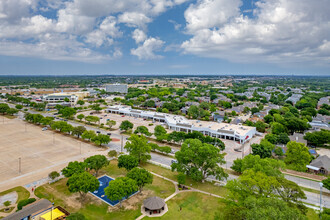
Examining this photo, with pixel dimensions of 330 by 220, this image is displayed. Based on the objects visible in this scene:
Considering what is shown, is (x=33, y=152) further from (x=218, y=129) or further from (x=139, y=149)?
(x=218, y=129)

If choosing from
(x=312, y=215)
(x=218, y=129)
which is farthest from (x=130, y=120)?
(x=312, y=215)

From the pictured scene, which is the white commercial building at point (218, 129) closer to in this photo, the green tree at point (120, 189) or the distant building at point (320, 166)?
the distant building at point (320, 166)

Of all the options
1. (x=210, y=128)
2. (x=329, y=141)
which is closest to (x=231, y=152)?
(x=210, y=128)

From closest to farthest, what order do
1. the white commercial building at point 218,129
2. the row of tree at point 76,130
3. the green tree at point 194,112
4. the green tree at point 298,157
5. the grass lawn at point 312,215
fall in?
the grass lawn at point 312,215 → the green tree at point 298,157 → the row of tree at point 76,130 → the white commercial building at point 218,129 → the green tree at point 194,112

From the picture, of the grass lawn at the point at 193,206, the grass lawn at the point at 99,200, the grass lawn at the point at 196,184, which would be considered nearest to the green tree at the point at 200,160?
the grass lawn at the point at 196,184

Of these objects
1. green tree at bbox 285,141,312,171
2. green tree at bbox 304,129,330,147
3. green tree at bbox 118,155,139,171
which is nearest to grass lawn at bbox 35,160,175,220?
green tree at bbox 118,155,139,171

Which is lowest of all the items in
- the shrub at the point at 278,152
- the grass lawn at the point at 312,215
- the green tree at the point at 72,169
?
the grass lawn at the point at 312,215

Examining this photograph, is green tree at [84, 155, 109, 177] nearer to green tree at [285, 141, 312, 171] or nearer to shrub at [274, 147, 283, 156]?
green tree at [285, 141, 312, 171]
